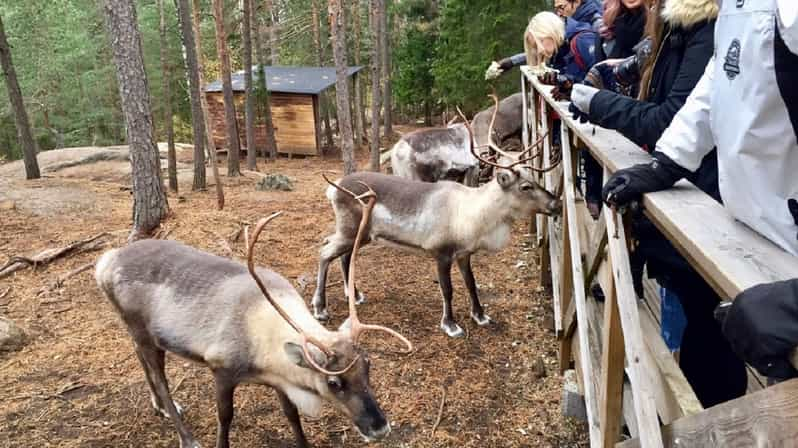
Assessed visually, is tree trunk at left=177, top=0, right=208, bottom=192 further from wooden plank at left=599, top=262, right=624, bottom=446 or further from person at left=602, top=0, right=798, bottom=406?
person at left=602, top=0, right=798, bottom=406

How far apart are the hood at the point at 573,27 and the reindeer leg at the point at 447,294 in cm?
232

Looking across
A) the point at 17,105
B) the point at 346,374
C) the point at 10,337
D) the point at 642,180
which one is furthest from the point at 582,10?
the point at 17,105

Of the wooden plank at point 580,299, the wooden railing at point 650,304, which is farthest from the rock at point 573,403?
the wooden plank at point 580,299

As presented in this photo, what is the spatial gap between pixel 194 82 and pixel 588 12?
9265mm

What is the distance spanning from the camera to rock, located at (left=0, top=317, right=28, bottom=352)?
492 centimetres

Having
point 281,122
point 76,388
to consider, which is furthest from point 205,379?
point 281,122

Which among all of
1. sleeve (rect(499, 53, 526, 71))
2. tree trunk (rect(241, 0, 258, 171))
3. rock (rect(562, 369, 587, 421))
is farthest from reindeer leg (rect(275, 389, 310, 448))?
tree trunk (rect(241, 0, 258, 171))

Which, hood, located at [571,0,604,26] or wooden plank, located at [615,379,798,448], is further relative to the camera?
hood, located at [571,0,604,26]

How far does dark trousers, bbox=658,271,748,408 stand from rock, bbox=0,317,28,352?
540 centimetres

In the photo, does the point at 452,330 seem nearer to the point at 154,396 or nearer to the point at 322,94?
the point at 154,396

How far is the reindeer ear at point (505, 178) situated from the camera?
196 inches

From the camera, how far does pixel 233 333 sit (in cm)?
330

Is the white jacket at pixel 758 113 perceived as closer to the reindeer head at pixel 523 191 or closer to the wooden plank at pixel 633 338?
the wooden plank at pixel 633 338

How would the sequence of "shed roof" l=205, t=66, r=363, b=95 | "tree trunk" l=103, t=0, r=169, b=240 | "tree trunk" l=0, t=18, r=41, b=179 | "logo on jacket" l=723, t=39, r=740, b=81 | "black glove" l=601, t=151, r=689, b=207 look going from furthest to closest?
1. "shed roof" l=205, t=66, r=363, b=95
2. "tree trunk" l=0, t=18, r=41, b=179
3. "tree trunk" l=103, t=0, r=169, b=240
4. "black glove" l=601, t=151, r=689, b=207
5. "logo on jacket" l=723, t=39, r=740, b=81
